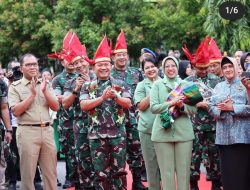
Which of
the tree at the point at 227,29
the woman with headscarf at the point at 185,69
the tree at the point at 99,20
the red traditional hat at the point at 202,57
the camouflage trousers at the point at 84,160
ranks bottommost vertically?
the camouflage trousers at the point at 84,160

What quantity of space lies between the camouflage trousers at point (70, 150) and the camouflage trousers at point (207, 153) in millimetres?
1983

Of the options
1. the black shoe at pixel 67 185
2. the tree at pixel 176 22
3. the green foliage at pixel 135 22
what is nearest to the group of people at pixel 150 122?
the black shoe at pixel 67 185

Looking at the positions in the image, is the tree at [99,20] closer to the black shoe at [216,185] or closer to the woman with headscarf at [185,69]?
the woman with headscarf at [185,69]

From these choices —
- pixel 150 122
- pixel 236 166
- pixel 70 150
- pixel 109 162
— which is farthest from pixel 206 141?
pixel 70 150

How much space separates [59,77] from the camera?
33.3ft

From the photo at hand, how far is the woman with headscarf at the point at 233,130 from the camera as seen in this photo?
304 inches

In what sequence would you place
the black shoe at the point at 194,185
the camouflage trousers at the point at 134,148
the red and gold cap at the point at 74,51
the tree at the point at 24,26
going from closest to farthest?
1. the black shoe at the point at 194,185
2. the red and gold cap at the point at 74,51
3. the camouflage trousers at the point at 134,148
4. the tree at the point at 24,26

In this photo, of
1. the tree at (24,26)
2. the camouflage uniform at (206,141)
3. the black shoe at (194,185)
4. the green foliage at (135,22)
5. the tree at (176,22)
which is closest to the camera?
Answer: the camouflage uniform at (206,141)

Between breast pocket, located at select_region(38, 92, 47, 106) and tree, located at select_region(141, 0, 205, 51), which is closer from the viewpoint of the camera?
breast pocket, located at select_region(38, 92, 47, 106)

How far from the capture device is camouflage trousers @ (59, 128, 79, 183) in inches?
394

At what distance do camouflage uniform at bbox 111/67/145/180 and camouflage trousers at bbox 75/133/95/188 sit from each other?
0.77 metres

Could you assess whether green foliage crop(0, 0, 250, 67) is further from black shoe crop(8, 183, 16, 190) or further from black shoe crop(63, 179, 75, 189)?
black shoe crop(8, 183, 16, 190)

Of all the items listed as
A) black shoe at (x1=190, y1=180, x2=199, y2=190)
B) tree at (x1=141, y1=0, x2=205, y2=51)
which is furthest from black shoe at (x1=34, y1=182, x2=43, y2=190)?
tree at (x1=141, y1=0, x2=205, y2=51)

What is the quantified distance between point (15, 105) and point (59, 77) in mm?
2061
